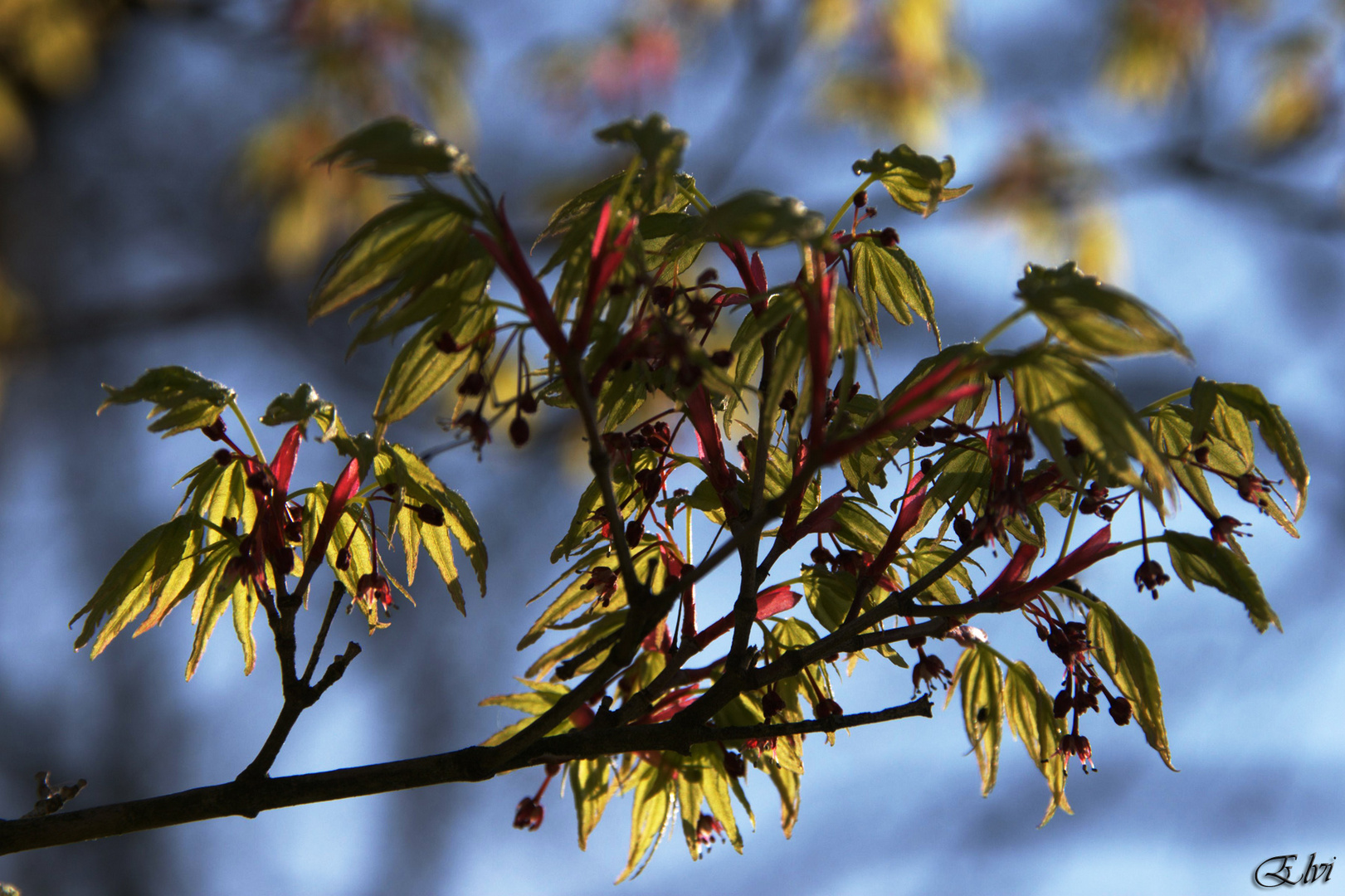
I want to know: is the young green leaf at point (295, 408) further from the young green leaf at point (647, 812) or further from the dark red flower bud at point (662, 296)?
the young green leaf at point (647, 812)

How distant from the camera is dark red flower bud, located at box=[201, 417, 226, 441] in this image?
2.77 feet

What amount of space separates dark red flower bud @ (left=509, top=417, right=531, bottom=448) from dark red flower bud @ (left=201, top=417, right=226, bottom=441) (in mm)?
286


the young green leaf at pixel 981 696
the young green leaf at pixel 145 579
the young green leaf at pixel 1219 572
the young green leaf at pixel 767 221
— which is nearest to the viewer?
the young green leaf at pixel 767 221

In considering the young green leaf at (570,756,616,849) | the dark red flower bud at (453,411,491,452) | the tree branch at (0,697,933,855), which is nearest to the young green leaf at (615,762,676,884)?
the young green leaf at (570,756,616,849)

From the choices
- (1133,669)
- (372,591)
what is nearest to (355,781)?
(372,591)

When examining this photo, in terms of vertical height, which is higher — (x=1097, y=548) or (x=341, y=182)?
(x=341, y=182)

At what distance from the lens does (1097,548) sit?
791 millimetres

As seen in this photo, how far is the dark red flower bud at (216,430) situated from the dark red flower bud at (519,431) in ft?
0.94

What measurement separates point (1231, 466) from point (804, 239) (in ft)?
1.58

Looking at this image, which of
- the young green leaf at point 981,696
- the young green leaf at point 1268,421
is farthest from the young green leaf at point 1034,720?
the young green leaf at point 1268,421

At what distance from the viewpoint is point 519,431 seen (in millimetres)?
736

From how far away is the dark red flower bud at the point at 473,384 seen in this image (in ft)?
2.45

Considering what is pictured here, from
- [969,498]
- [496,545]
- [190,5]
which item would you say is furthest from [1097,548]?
[496,545]

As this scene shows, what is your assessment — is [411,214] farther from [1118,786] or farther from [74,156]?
[1118,786]
